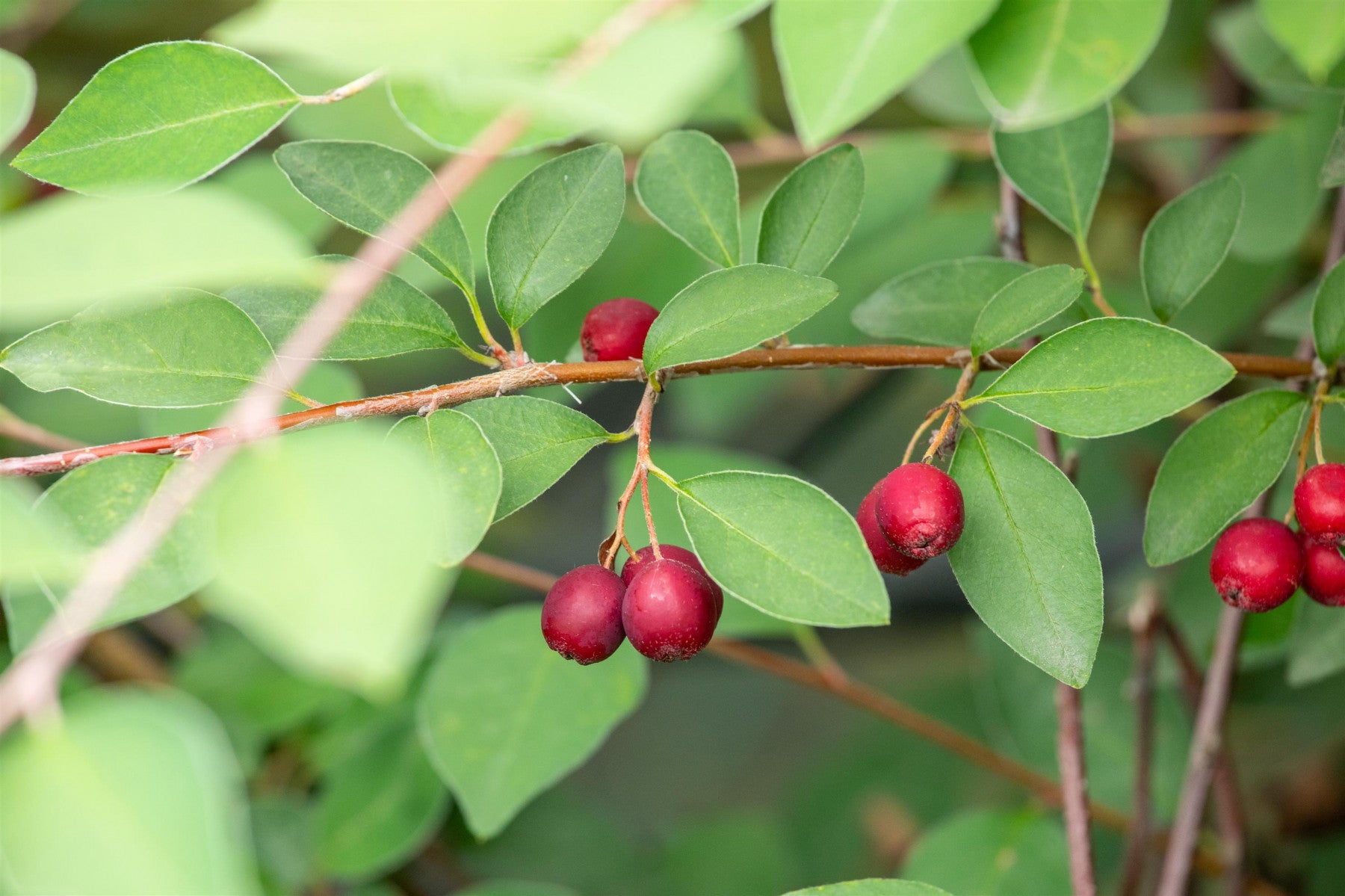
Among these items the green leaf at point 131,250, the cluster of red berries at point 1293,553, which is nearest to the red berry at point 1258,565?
the cluster of red berries at point 1293,553

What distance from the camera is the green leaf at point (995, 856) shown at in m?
0.97

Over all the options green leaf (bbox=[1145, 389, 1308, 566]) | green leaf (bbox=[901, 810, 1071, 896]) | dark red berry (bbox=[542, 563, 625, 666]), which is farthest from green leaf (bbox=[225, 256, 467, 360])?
→ green leaf (bbox=[901, 810, 1071, 896])

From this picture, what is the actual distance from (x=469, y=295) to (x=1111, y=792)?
0.91m

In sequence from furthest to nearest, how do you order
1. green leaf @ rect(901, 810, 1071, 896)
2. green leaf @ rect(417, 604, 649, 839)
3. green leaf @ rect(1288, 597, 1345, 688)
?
green leaf @ rect(901, 810, 1071, 896), green leaf @ rect(417, 604, 649, 839), green leaf @ rect(1288, 597, 1345, 688)

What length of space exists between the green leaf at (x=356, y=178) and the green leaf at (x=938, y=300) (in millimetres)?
250

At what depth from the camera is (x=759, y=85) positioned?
77.0 inches

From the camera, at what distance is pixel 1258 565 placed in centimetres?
53

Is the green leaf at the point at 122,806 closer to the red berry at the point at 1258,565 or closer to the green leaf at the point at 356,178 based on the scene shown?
the green leaf at the point at 356,178

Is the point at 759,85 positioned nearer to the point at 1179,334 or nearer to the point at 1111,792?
the point at 1111,792

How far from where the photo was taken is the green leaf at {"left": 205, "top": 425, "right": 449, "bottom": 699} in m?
0.26

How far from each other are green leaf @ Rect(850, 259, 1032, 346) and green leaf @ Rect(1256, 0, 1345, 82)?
0.68 feet

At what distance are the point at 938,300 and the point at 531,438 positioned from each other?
257 mm

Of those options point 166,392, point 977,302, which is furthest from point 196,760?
point 977,302

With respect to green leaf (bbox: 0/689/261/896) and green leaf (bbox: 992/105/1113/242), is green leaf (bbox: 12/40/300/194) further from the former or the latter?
green leaf (bbox: 992/105/1113/242)
